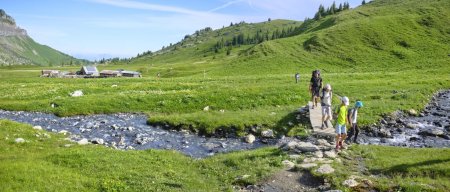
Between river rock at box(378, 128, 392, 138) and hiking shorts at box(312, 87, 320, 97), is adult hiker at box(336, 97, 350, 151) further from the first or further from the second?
hiking shorts at box(312, 87, 320, 97)

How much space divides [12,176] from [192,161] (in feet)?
31.0

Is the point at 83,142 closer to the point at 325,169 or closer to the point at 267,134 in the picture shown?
the point at 267,134

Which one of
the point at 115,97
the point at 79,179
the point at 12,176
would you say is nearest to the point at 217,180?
the point at 79,179

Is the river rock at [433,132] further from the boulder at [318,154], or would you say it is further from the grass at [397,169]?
the boulder at [318,154]

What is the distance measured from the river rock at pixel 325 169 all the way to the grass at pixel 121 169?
229 cm

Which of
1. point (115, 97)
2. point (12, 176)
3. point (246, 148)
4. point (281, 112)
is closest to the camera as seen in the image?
point (12, 176)

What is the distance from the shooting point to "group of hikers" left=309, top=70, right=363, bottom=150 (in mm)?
24078

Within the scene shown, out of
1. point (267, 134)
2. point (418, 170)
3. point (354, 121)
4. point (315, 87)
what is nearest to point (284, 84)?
point (315, 87)

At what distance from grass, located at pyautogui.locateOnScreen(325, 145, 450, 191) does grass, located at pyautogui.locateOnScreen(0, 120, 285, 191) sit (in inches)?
152

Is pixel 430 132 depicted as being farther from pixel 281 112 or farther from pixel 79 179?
pixel 79 179

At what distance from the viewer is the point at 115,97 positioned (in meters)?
44.4

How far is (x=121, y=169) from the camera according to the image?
20.9 meters

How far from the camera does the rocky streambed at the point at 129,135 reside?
28438 millimetres

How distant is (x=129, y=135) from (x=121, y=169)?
1079 cm
